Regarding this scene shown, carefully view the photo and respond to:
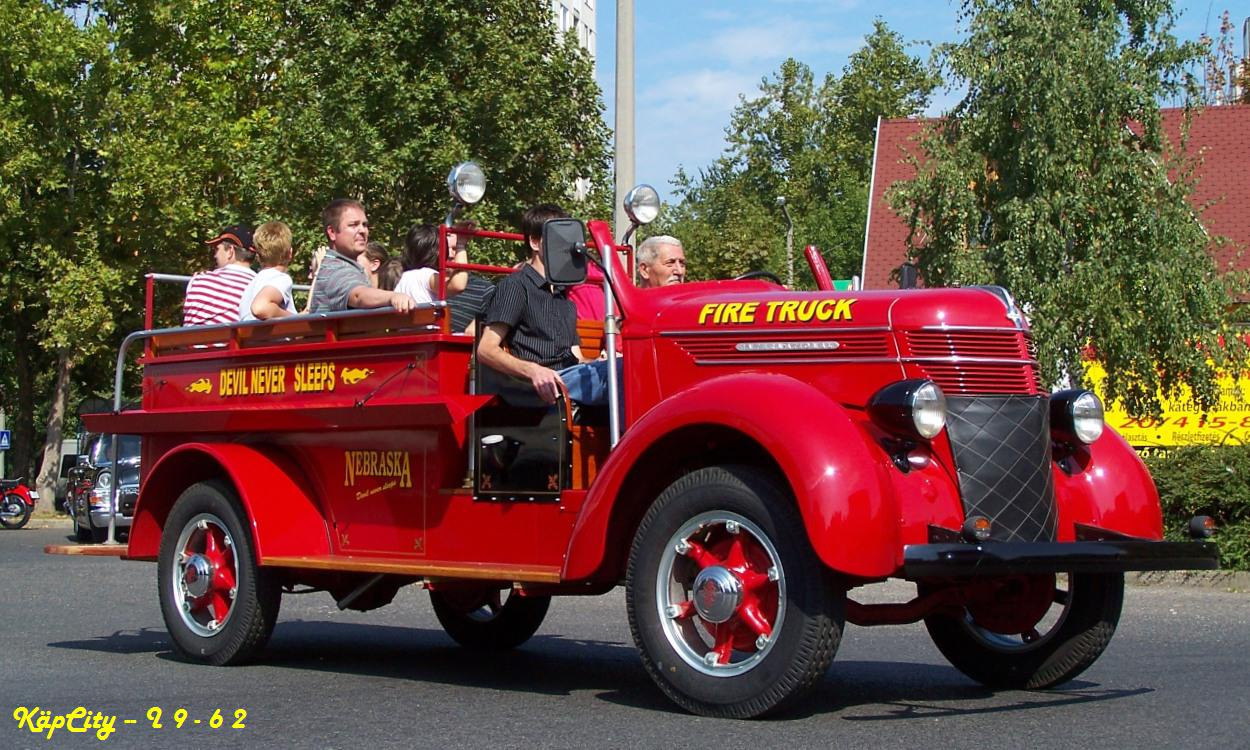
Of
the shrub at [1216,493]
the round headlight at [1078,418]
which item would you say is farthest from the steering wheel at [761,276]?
the shrub at [1216,493]

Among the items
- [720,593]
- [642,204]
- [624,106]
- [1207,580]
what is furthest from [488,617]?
[624,106]

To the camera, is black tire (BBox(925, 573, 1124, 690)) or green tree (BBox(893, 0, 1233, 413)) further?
green tree (BBox(893, 0, 1233, 413))

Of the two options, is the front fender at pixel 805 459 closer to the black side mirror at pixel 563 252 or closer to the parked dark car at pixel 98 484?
the black side mirror at pixel 563 252

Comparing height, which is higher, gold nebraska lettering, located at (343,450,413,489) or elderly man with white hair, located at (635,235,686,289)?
elderly man with white hair, located at (635,235,686,289)

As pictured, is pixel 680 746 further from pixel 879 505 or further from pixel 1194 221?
pixel 1194 221

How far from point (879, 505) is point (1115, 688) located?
2.11m

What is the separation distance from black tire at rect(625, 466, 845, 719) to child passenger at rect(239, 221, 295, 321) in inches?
129

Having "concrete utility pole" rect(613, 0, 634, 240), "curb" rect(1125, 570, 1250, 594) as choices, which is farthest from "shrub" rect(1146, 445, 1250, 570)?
"concrete utility pole" rect(613, 0, 634, 240)

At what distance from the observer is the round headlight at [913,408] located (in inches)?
238

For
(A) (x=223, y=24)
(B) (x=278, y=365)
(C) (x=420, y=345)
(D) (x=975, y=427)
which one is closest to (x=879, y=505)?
(D) (x=975, y=427)

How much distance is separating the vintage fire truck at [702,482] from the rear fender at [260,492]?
0.02 m

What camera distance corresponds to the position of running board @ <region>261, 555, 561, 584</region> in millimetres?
6980

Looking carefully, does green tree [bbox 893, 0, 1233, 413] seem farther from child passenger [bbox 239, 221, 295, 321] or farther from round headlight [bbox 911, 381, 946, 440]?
round headlight [bbox 911, 381, 946, 440]

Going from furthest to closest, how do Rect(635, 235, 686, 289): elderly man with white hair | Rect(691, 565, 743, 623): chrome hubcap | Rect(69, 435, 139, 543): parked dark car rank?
Rect(69, 435, 139, 543): parked dark car
Rect(635, 235, 686, 289): elderly man with white hair
Rect(691, 565, 743, 623): chrome hubcap
